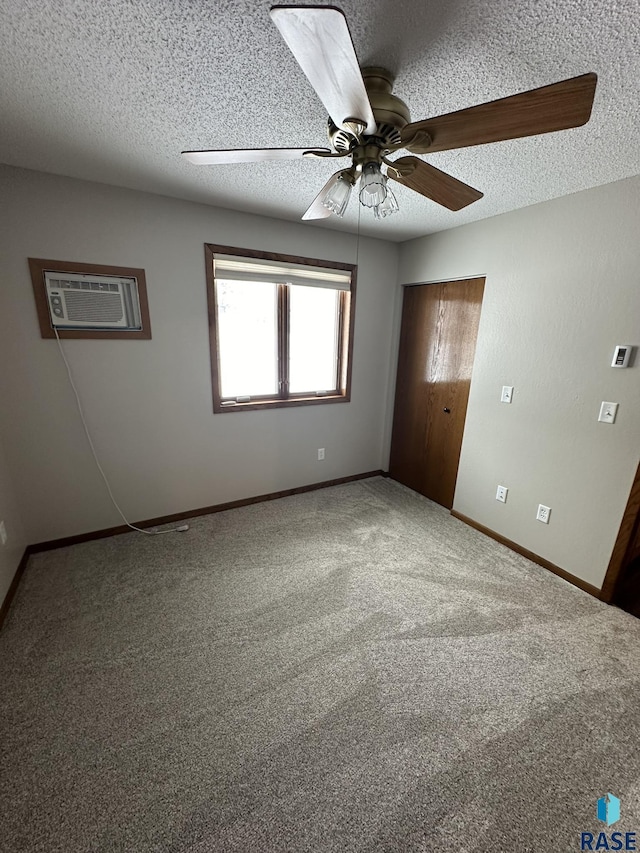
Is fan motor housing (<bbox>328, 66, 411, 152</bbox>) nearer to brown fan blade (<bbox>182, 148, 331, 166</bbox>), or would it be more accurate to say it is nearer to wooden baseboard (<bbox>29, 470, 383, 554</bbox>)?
brown fan blade (<bbox>182, 148, 331, 166</bbox>)

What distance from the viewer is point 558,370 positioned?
216cm

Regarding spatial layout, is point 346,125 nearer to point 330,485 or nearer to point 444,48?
point 444,48

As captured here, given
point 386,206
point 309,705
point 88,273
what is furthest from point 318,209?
point 309,705

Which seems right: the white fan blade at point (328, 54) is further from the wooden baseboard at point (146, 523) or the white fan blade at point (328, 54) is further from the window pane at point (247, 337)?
the wooden baseboard at point (146, 523)

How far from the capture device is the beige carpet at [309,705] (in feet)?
3.51

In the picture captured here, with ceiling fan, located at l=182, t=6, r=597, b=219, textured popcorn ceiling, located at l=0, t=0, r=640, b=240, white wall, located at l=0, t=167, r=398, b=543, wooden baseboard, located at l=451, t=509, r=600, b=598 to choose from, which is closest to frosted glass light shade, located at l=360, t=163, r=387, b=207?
ceiling fan, located at l=182, t=6, r=597, b=219

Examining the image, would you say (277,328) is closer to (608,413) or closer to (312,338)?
(312,338)

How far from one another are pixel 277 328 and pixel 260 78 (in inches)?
70.3

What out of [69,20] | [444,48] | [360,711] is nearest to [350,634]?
[360,711]

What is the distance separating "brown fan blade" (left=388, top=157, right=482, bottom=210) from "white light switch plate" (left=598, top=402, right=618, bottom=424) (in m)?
1.41

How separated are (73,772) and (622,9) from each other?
279cm

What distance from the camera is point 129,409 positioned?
242cm

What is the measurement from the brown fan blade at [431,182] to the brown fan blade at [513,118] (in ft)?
0.34

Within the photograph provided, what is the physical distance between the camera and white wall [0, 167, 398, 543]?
203 centimetres
